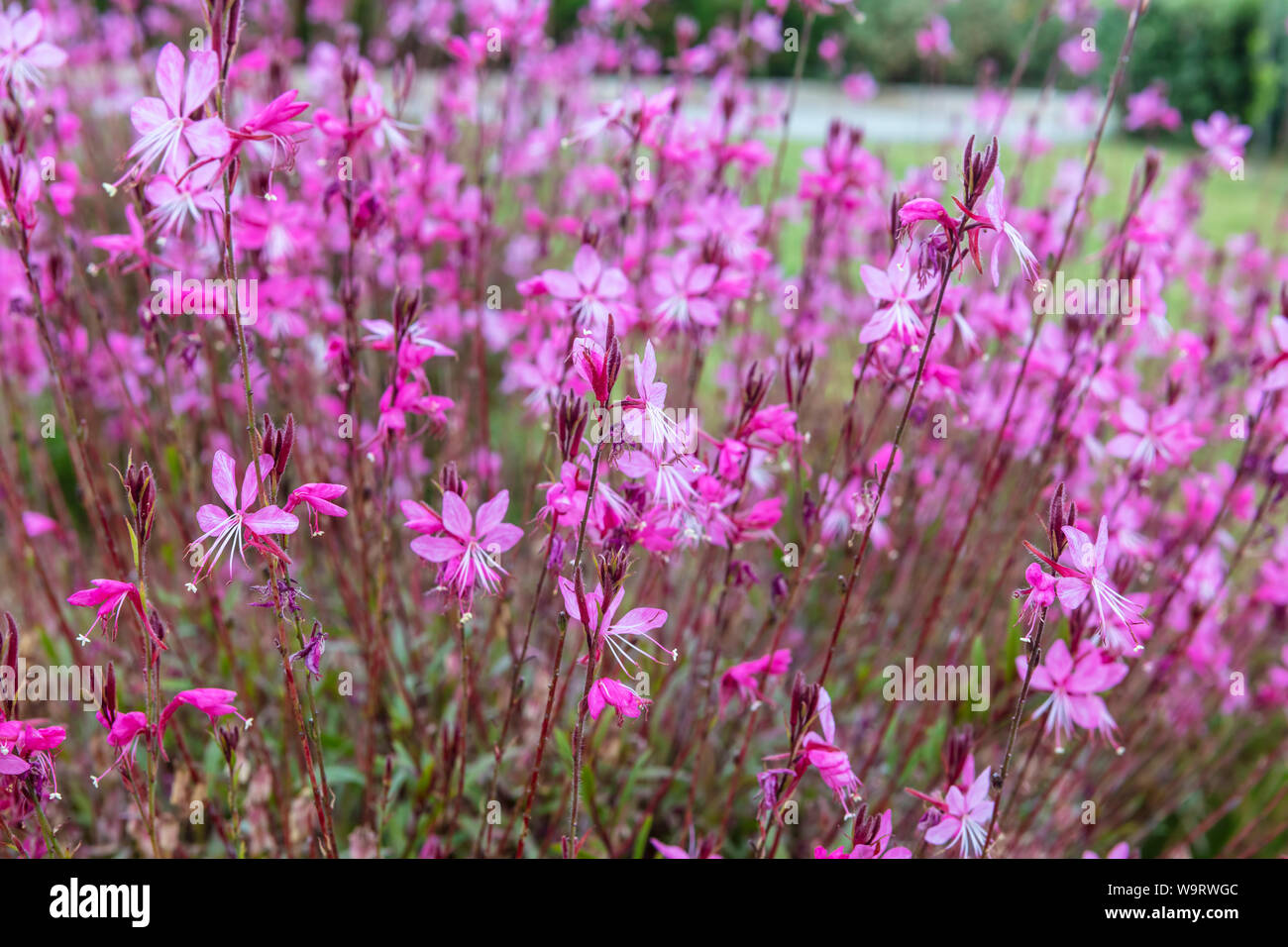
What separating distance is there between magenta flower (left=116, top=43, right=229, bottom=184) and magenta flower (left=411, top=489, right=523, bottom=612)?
1.84 feet

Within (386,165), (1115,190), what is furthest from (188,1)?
(1115,190)

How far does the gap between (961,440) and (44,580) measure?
2777 mm

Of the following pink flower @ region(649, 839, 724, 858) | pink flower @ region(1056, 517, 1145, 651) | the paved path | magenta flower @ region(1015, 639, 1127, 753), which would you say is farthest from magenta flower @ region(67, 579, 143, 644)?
the paved path

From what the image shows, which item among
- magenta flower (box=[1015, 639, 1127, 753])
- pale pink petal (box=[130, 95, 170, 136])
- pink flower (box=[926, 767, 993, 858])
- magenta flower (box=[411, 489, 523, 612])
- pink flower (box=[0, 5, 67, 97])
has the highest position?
pink flower (box=[0, 5, 67, 97])

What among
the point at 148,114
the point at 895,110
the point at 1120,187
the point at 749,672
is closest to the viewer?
the point at 148,114

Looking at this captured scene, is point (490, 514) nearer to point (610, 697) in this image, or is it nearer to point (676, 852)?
point (610, 697)

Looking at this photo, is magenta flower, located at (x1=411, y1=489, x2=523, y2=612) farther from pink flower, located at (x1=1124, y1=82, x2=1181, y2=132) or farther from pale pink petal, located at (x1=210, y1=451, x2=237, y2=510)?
pink flower, located at (x1=1124, y1=82, x2=1181, y2=132)

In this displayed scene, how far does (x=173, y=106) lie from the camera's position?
133 cm

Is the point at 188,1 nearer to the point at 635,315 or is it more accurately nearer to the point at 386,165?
the point at 386,165

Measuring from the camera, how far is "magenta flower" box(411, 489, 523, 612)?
1346 millimetres

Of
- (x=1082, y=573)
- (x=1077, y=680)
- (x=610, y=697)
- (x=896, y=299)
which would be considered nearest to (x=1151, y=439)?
(x=1077, y=680)

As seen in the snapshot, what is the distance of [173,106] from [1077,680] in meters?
1.68

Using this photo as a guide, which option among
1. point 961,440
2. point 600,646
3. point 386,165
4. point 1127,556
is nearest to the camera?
point 600,646
